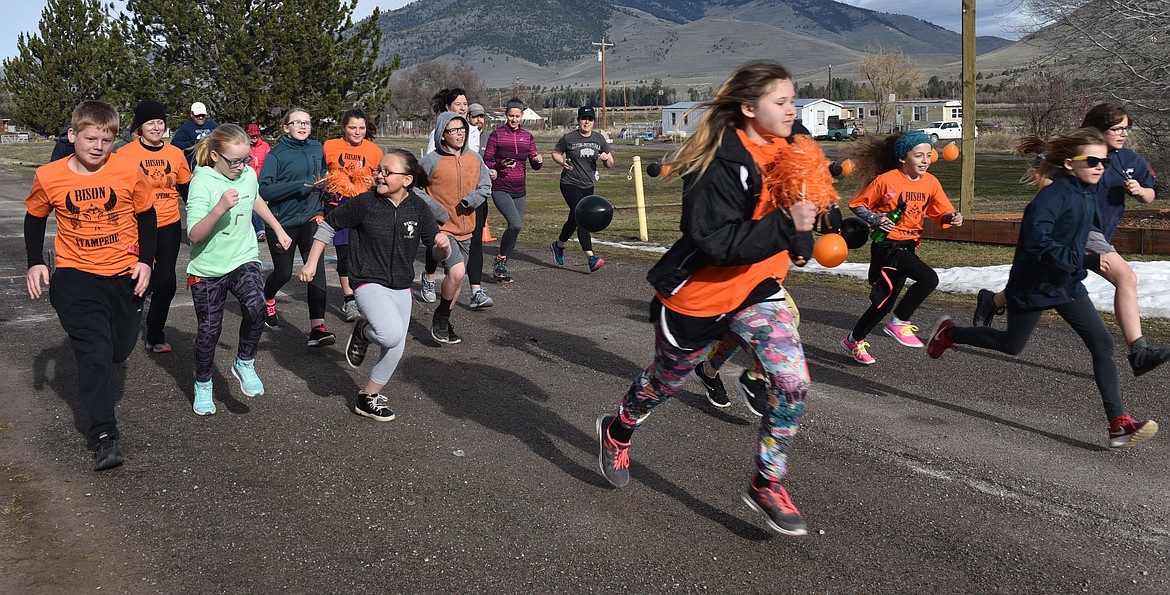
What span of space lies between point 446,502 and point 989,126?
259 feet

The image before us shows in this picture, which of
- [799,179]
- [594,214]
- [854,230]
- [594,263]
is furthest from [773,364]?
[594,263]

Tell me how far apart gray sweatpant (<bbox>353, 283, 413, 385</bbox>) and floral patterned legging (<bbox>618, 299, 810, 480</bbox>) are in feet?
7.10

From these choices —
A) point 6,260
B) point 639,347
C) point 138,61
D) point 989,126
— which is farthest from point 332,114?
point 989,126

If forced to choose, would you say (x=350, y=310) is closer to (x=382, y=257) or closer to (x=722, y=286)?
(x=382, y=257)

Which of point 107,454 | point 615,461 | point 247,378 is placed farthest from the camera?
point 247,378

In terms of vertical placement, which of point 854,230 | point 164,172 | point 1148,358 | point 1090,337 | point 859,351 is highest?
point 164,172

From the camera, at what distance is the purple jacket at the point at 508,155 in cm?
1159

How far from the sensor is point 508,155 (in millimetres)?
11773

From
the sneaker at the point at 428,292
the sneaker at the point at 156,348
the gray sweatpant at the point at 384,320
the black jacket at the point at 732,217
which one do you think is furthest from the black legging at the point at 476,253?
the black jacket at the point at 732,217

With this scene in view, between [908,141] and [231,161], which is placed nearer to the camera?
[231,161]

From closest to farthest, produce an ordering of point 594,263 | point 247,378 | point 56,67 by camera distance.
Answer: point 247,378 < point 594,263 < point 56,67

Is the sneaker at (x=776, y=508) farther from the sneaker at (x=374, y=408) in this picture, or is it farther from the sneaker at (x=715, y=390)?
the sneaker at (x=374, y=408)

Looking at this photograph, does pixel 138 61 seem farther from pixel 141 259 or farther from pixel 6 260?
pixel 141 259

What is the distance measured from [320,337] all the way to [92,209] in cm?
297
